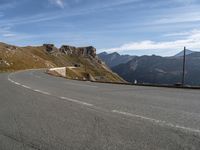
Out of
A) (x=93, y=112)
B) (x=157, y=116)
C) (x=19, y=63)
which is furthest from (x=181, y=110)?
(x=19, y=63)

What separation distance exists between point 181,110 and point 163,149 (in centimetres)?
489

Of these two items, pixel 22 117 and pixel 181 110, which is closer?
pixel 22 117

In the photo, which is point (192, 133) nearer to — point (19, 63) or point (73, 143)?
point (73, 143)

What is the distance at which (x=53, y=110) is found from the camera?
440 inches

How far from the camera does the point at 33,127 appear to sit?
8.30m

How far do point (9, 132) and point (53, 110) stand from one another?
134 inches

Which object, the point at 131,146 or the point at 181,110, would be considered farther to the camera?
the point at 181,110

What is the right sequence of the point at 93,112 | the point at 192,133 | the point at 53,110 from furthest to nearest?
1. the point at 53,110
2. the point at 93,112
3. the point at 192,133

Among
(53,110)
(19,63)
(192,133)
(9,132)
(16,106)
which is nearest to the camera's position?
(192,133)

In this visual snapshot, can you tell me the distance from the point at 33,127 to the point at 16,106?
425 centimetres

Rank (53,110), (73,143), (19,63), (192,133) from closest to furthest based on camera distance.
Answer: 1. (73,143)
2. (192,133)
3. (53,110)
4. (19,63)

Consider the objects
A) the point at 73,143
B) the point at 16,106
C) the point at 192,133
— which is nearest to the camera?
the point at 73,143

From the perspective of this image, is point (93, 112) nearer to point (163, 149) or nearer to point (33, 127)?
point (33, 127)

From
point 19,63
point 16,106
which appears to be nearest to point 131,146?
point 16,106
